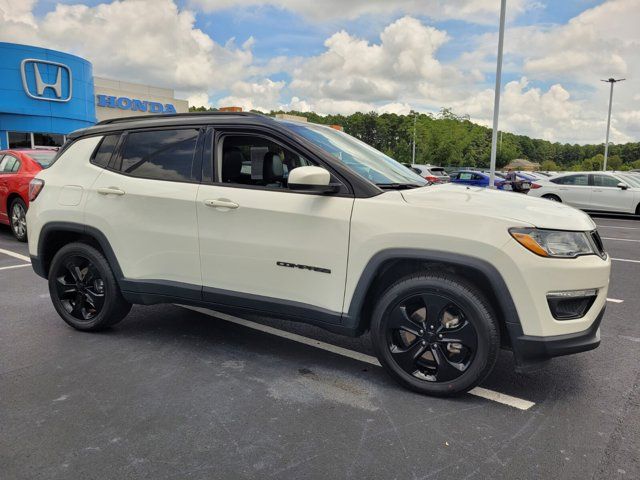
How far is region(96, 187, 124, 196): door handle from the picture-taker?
4014mm

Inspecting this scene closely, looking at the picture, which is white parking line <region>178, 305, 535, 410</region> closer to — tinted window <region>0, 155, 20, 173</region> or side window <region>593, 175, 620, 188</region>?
tinted window <region>0, 155, 20, 173</region>

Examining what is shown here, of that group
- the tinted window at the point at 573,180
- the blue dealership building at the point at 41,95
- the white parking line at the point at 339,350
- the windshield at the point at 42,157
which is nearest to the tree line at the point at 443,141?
the blue dealership building at the point at 41,95

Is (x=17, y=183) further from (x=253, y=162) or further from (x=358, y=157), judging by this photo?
(x=358, y=157)

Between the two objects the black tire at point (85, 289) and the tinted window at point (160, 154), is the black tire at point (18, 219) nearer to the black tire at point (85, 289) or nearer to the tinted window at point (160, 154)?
the black tire at point (85, 289)

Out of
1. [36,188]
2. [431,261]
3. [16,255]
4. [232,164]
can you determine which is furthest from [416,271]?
[16,255]

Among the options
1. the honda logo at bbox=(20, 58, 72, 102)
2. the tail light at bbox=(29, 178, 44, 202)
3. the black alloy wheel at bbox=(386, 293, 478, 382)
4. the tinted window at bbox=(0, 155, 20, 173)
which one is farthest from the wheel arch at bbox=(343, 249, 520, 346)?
the honda logo at bbox=(20, 58, 72, 102)

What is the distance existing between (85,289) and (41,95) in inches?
1001

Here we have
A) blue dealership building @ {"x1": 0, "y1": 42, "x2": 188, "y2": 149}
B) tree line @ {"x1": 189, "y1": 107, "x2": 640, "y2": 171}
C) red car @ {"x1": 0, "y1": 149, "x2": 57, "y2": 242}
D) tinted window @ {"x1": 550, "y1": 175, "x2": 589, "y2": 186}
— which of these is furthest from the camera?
tree line @ {"x1": 189, "y1": 107, "x2": 640, "y2": 171}

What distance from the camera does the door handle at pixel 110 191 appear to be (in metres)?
4.01

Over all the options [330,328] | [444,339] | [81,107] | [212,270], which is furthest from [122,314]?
[81,107]

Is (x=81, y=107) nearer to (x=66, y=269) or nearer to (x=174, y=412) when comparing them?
(x=66, y=269)

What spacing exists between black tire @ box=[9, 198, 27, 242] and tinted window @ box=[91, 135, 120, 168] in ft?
17.0

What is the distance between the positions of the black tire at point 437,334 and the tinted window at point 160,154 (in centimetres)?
178

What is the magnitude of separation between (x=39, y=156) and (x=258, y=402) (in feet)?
25.6
